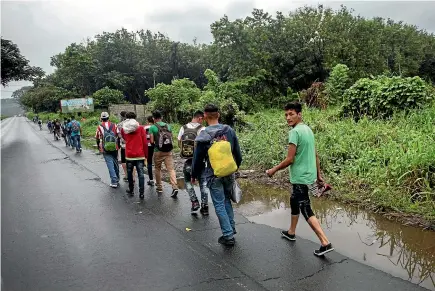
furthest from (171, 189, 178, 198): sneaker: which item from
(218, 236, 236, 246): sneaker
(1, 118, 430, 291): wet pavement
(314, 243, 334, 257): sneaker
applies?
(314, 243, 334, 257): sneaker

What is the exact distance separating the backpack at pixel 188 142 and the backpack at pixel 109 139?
8.06 feet

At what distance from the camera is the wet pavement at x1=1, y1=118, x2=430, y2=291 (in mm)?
3711

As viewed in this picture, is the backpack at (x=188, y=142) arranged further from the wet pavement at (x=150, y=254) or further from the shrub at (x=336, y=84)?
the shrub at (x=336, y=84)

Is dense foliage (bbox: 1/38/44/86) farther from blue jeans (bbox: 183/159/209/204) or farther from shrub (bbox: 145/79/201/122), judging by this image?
blue jeans (bbox: 183/159/209/204)

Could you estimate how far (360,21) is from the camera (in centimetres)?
3070

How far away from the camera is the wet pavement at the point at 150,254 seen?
3.71 metres

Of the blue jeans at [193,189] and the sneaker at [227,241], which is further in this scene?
the blue jeans at [193,189]

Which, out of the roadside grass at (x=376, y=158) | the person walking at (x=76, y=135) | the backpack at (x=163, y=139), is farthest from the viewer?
the person walking at (x=76, y=135)

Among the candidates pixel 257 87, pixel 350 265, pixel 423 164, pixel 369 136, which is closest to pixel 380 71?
pixel 257 87

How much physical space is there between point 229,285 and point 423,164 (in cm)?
448

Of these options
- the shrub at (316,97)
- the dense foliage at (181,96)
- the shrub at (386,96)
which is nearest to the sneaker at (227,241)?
the shrub at (386,96)

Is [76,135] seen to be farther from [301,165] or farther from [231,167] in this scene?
[301,165]

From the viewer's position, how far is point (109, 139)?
7957 millimetres

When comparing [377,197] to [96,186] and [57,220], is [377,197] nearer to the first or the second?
[57,220]
